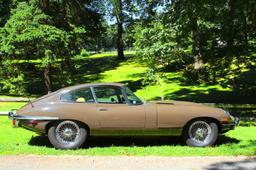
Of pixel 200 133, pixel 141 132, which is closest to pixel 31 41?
pixel 141 132

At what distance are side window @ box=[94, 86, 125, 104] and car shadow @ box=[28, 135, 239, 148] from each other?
0.98 meters

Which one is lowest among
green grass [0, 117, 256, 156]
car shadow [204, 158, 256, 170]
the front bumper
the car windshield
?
car shadow [204, 158, 256, 170]

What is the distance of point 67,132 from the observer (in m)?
9.88

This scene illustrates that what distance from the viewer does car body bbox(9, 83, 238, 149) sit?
387 inches

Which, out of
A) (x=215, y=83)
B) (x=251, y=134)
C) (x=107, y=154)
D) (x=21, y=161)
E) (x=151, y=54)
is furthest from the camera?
(x=215, y=83)

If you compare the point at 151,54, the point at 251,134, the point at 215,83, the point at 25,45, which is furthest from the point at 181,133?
the point at 215,83

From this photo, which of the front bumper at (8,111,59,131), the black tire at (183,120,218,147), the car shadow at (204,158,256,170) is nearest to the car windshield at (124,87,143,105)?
the black tire at (183,120,218,147)

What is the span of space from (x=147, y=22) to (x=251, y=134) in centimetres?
884

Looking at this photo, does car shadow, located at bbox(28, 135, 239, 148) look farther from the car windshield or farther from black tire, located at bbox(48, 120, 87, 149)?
the car windshield

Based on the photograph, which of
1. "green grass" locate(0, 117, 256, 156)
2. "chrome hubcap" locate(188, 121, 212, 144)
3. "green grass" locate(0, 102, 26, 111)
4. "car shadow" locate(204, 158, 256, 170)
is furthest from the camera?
"green grass" locate(0, 102, 26, 111)

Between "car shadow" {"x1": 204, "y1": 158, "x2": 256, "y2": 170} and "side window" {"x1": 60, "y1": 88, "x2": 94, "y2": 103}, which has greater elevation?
"side window" {"x1": 60, "y1": 88, "x2": 94, "y2": 103}

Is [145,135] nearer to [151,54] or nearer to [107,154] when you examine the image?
[107,154]

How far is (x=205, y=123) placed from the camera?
1026cm

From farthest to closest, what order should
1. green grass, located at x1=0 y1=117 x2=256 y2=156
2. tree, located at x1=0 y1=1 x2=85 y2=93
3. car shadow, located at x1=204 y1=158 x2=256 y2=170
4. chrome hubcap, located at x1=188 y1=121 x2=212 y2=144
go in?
tree, located at x1=0 y1=1 x2=85 y2=93
chrome hubcap, located at x1=188 y1=121 x2=212 y2=144
green grass, located at x1=0 y1=117 x2=256 y2=156
car shadow, located at x1=204 y1=158 x2=256 y2=170
